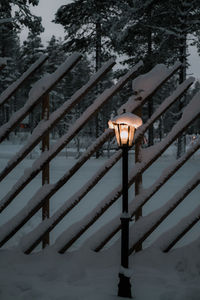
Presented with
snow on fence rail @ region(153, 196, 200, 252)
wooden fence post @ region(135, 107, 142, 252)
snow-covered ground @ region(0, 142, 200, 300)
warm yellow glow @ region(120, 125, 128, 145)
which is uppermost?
warm yellow glow @ region(120, 125, 128, 145)

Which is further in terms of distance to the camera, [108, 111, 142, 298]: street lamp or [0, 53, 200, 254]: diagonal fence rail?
[0, 53, 200, 254]: diagonal fence rail

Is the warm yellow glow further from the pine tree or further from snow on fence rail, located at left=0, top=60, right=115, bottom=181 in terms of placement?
the pine tree

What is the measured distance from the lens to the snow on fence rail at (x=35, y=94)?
3498 millimetres

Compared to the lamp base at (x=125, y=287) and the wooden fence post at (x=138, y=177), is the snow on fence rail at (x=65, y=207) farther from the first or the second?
the lamp base at (x=125, y=287)

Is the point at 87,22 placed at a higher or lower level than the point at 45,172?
higher

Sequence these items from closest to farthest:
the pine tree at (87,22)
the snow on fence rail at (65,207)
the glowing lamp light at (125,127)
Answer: the glowing lamp light at (125,127) → the snow on fence rail at (65,207) → the pine tree at (87,22)

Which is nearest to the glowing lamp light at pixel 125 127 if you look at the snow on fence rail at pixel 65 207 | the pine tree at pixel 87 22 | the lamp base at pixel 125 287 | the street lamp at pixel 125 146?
the street lamp at pixel 125 146

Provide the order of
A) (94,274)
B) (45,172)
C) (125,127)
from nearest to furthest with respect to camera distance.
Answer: (125,127), (94,274), (45,172)

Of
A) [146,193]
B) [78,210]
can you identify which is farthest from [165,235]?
[78,210]

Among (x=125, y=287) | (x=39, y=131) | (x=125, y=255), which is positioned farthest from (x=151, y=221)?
(x=39, y=131)

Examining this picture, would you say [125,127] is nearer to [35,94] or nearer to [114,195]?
[114,195]

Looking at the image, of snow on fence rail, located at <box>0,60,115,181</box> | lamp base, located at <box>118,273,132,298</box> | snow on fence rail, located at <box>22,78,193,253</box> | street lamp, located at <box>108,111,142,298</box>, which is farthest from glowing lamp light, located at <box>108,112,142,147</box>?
lamp base, located at <box>118,273,132,298</box>

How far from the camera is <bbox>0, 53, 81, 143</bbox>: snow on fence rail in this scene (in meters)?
3.50

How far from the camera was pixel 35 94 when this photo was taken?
3.54 meters
